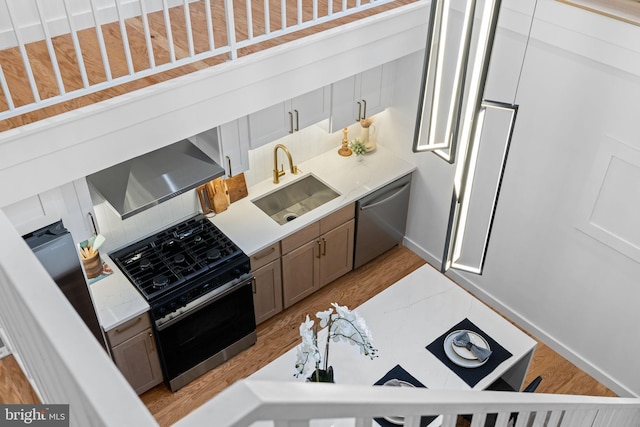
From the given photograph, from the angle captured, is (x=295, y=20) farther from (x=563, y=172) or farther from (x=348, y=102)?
(x=563, y=172)

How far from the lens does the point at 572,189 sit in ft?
14.4

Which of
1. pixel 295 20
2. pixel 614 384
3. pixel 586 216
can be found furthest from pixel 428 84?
pixel 614 384

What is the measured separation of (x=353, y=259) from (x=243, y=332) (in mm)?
1281

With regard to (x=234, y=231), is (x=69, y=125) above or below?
above

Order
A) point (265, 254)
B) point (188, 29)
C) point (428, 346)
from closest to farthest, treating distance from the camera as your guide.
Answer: point (188, 29) → point (428, 346) → point (265, 254)

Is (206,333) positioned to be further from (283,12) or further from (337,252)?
(283,12)

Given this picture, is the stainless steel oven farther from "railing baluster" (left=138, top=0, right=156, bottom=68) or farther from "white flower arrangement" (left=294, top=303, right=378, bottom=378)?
"railing baluster" (left=138, top=0, right=156, bottom=68)

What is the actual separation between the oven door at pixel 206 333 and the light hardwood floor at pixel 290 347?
0.10 meters

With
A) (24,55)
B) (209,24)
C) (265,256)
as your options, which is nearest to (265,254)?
(265,256)

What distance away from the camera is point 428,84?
8.52 ft

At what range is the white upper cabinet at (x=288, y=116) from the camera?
4.54m

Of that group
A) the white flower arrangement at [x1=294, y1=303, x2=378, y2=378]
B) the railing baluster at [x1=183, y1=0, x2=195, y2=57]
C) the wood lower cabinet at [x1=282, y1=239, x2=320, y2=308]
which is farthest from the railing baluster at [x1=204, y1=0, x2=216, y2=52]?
the wood lower cabinet at [x1=282, y1=239, x2=320, y2=308]

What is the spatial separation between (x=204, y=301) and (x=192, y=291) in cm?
16

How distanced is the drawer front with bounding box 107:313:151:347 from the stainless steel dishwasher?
203 centimetres
